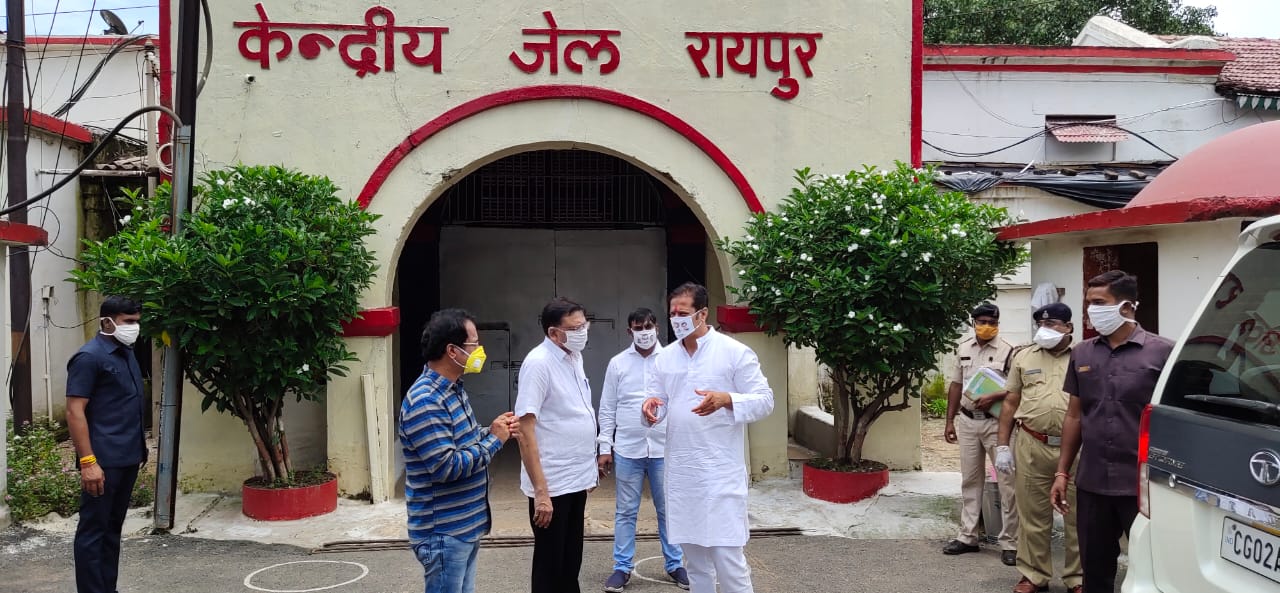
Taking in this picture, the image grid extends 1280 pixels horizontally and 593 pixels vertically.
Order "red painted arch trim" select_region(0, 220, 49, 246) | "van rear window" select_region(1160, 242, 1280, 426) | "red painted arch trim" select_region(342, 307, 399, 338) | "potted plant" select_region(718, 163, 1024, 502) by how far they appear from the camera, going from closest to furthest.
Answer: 1. "van rear window" select_region(1160, 242, 1280, 426)
2. "red painted arch trim" select_region(0, 220, 49, 246)
3. "potted plant" select_region(718, 163, 1024, 502)
4. "red painted arch trim" select_region(342, 307, 399, 338)

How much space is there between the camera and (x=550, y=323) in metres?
4.96

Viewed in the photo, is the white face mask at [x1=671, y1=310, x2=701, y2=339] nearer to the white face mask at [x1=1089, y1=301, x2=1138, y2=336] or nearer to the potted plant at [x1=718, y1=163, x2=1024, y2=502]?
the white face mask at [x1=1089, y1=301, x2=1138, y2=336]

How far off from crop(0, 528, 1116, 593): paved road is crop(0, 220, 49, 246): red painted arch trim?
2.00 metres

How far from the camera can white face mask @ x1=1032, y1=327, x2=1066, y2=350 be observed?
5.49m

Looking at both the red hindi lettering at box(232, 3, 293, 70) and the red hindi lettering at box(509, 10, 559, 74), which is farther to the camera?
the red hindi lettering at box(509, 10, 559, 74)

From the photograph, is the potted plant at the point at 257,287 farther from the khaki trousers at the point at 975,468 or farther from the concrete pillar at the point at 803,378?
the concrete pillar at the point at 803,378

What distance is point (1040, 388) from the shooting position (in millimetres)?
5547

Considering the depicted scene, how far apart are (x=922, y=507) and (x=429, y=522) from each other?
4981 mm

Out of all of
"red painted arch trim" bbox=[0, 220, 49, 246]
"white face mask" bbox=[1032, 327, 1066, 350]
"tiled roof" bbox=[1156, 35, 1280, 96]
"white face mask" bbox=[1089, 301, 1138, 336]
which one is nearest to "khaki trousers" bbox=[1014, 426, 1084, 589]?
"white face mask" bbox=[1032, 327, 1066, 350]

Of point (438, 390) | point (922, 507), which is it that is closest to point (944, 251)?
point (922, 507)

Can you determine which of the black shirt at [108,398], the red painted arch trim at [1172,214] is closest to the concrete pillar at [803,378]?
the red painted arch trim at [1172,214]

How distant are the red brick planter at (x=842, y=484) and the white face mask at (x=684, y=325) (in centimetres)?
360

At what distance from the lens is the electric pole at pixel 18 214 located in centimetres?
830

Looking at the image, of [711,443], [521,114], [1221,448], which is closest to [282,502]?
[521,114]
